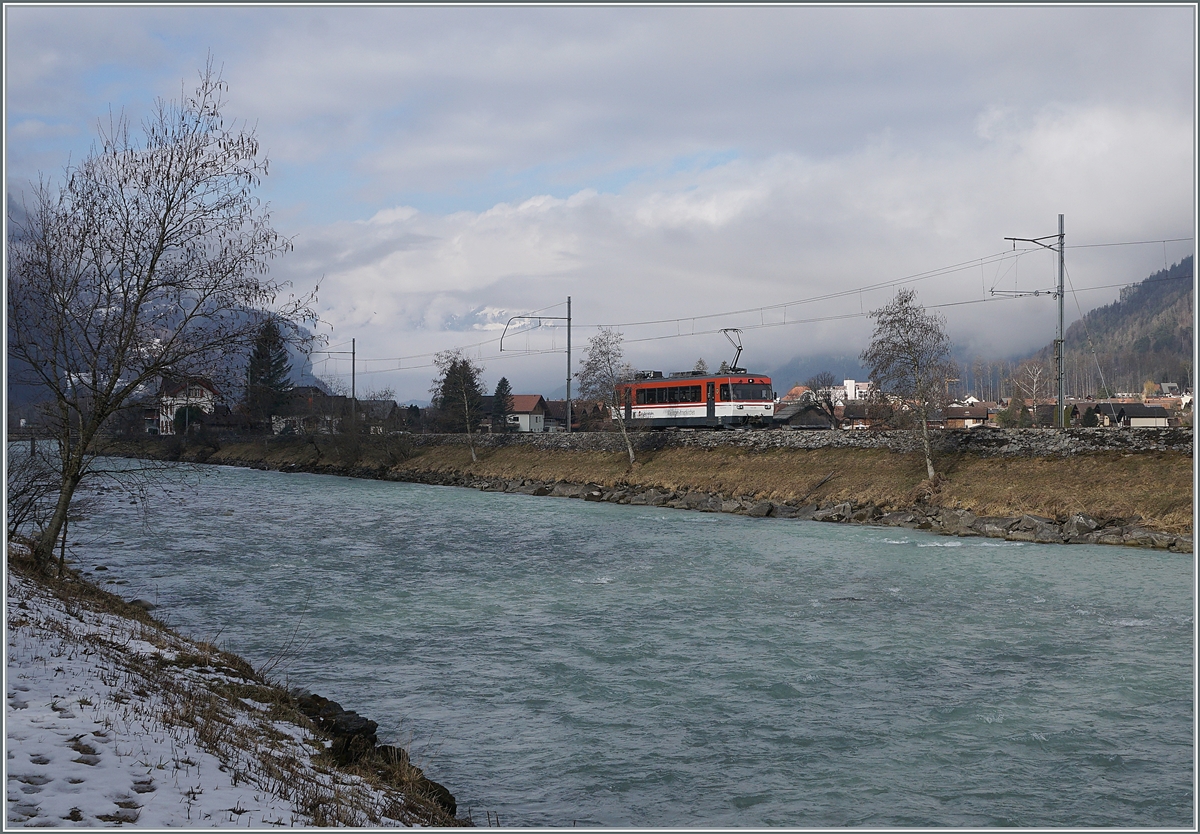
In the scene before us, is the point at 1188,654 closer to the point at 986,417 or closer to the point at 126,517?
the point at 126,517

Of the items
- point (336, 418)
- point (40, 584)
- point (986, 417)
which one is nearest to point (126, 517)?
point (40, 584)

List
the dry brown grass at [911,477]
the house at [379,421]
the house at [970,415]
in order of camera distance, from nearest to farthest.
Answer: the dry brown grass at [911,477] < the house at [379,421] < the house at [970,415]

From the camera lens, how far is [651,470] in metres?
53.6

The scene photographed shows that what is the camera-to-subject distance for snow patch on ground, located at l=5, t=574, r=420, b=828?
21.3 ft

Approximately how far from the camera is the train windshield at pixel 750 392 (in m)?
55.9

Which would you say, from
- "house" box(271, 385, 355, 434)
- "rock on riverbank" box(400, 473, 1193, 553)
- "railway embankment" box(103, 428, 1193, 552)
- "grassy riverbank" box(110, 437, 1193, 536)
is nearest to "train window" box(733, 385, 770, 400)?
"railway embankment" box(103, 428, 1193, 552)

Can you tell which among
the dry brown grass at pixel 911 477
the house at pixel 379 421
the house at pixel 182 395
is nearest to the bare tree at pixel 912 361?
the dry brown grass at pixel 911 477

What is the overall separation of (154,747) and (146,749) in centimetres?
10

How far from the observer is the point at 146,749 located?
297 inches

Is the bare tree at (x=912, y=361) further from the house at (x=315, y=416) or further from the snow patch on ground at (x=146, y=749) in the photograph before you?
the house at (x=315, y=416)

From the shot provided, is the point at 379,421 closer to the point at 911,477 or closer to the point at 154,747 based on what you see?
the point at 911,477

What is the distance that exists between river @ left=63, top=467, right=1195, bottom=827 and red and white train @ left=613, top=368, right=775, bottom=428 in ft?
86.3

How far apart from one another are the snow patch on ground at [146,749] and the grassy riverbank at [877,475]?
10176 mm

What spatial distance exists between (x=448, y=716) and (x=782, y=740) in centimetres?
479
